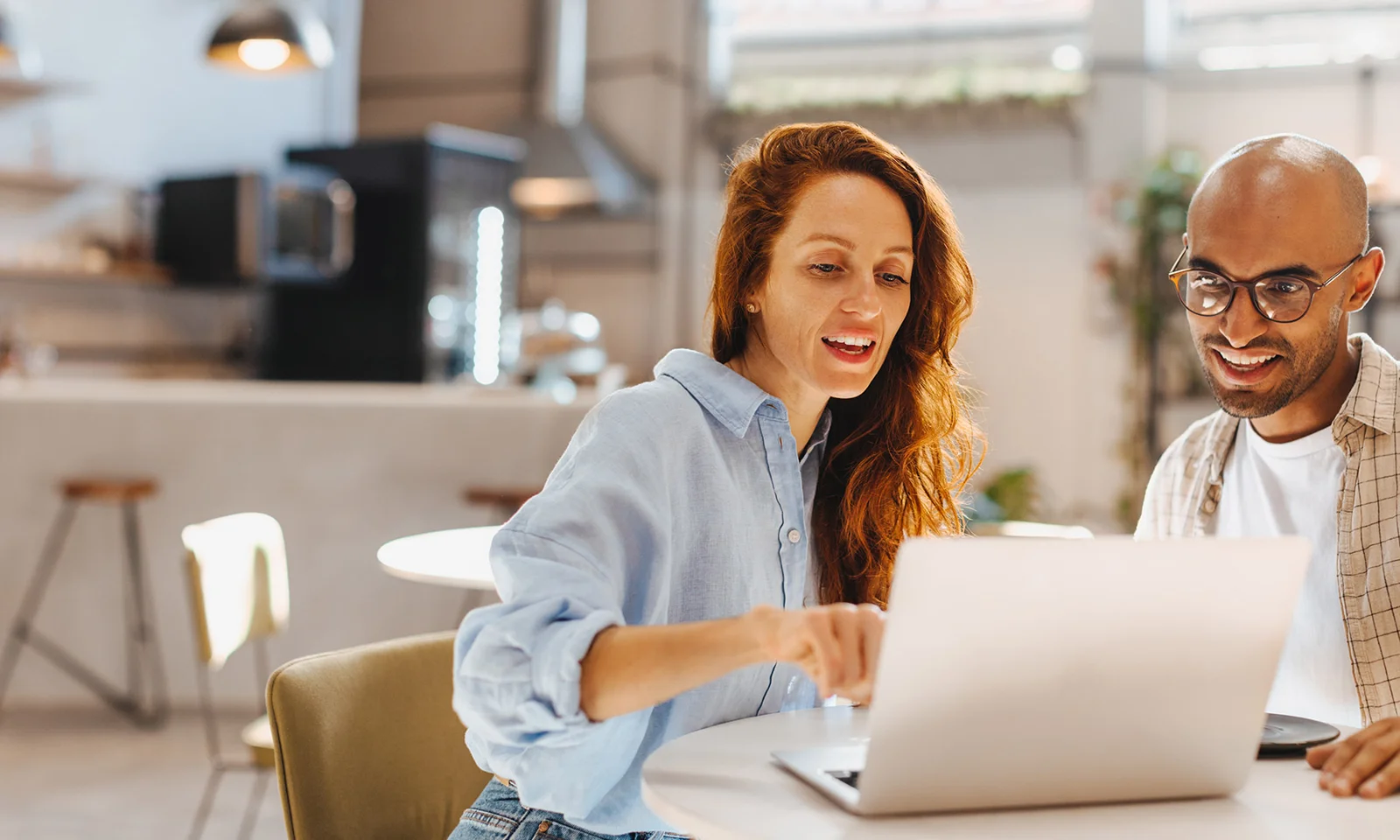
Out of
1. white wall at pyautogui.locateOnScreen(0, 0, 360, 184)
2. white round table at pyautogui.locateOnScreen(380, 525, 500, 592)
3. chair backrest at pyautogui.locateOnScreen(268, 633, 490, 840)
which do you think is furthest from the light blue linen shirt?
white wall at pyautogui.locateOnScreen(0, 0, 360, 184)

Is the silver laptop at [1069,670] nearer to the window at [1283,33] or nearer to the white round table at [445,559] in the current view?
the white round table at [445,559]

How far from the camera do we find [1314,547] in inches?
69.7

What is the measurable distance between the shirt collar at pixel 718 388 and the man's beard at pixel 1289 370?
24.5 inches

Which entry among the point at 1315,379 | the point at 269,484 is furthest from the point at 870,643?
the point at 269,484

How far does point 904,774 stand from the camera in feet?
3.36

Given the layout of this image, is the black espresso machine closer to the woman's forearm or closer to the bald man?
the bald man

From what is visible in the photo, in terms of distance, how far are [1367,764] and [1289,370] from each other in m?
0.67

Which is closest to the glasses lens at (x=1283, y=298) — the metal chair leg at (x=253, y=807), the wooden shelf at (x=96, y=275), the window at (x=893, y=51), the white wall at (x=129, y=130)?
the metal chair leg at (x=253, y=807)

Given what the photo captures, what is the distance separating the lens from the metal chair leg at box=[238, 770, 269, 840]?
10.9 feet

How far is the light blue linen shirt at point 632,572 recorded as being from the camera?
3.76 ft

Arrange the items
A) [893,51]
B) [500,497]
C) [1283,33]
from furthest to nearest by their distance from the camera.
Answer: [893,51], [1283,33], [500,497]

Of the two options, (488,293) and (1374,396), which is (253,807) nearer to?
(1374,396)

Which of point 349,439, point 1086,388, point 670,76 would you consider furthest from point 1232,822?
point 670,76

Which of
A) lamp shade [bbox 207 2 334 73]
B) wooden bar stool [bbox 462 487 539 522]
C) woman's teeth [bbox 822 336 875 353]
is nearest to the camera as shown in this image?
woman's teeth [bbox 822 336 875 353]
